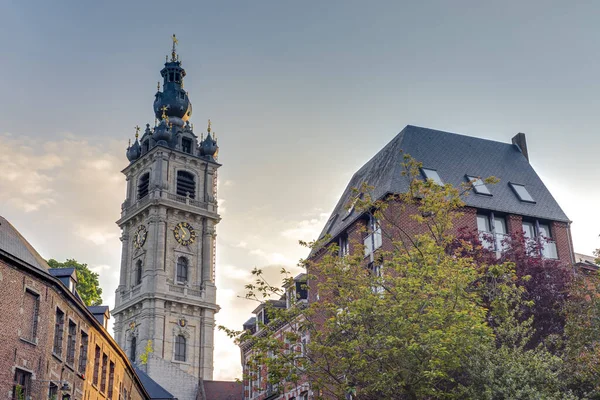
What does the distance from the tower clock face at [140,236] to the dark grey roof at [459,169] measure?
140 ft

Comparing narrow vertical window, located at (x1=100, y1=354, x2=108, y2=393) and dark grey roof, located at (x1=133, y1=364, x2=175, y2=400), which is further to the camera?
dark grey roof, located at (x1=133, y1=364, x2=175, y2=400)

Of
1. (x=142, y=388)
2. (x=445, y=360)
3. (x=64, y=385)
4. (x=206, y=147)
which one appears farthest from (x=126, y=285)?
(x=445, y=360)

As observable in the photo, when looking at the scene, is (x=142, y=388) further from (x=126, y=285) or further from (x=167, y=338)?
(x=126, y=285)

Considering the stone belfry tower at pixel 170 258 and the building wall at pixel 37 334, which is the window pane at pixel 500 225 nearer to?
the building wall at pixel 37 334

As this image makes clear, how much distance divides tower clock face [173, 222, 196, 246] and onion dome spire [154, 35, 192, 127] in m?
13.9

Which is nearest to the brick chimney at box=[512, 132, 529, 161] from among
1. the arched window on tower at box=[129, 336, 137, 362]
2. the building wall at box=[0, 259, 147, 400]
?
the building wall at box=[0, 259, 147, 400]

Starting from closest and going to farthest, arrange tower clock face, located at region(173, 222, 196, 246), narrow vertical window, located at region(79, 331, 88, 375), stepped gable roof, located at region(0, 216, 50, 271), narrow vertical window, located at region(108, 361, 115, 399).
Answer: stepped gable roof, located at region(0, 216, 50, 271) < narrow vertical window, located at region(79, 331, 88, 375) < narrow vertical window, located at region(108, 361, 115, 399) < tower clock face, located at region(173, 222, 196, 246)

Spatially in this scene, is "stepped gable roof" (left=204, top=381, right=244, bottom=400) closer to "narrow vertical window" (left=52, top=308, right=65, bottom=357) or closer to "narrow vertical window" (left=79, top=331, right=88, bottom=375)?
"narrow vertical window" (left=79, top=331, right=88, bottom=375)

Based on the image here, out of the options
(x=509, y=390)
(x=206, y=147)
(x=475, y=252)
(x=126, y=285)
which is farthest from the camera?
(x=206, y=147)

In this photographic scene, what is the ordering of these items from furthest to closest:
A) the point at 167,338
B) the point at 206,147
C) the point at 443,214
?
the point at 206,147, the point at 167,338, the point at 443,214

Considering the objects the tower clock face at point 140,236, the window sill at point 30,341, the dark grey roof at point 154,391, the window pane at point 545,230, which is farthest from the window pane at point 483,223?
the tower clock face at point 140,236

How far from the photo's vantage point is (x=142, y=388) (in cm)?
4669

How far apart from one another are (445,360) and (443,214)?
17.3 feet

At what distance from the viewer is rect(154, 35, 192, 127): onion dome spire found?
93.8m
